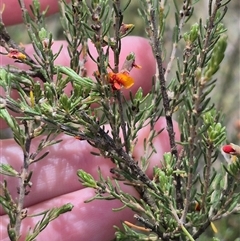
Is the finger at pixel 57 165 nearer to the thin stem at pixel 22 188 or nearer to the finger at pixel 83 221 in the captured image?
the finger at pixel 83 221

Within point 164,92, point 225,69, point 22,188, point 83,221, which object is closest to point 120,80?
point 164,92

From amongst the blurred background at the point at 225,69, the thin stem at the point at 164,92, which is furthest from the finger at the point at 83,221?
the thin stem at the point at 164,92

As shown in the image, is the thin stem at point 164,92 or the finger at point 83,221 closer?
the thin stem at point 164,92

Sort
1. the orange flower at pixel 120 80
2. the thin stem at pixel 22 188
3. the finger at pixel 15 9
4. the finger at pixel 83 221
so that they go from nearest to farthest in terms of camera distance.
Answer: the orange flower at pixel 120 80 → the thin stem at pixel 22 188 → the finger at pixel 83 221 → the finger at pixel 15 9

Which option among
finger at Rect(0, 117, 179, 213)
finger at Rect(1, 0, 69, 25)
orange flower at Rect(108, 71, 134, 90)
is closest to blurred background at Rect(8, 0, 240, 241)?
finger at Rect(1, 0, 69, 25)

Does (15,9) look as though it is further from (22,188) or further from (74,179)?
(22,188)

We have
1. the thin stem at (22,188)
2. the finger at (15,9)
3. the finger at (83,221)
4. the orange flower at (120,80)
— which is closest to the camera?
the orange flower at (120,80)

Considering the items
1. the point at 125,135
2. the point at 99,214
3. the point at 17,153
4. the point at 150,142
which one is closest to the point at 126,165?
the point at 125,135
